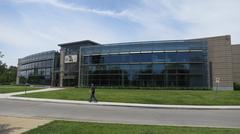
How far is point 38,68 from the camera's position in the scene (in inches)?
2354

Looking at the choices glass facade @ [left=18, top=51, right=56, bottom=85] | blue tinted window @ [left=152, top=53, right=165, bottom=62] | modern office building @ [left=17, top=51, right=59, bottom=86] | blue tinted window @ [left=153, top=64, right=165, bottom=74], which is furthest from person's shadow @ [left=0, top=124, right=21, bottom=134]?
glass facade @ [left=18, top=51, right=56, bottom=85]

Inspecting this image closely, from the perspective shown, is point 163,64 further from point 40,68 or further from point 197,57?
point 40,68

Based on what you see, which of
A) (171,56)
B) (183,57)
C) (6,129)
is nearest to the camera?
(6,129)

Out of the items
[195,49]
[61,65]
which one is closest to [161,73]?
[195,49]

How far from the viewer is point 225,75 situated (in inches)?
1529

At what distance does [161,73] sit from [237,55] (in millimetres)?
18403

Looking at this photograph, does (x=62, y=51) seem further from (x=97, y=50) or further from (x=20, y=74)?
(x=20, y=74)

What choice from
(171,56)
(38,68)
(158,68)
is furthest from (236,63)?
(38,68)

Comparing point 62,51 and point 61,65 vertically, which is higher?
point 62,51

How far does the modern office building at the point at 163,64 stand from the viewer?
39156 millimetres

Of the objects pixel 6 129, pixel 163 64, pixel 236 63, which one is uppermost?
pixel 236 63

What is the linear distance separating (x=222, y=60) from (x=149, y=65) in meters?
13.2

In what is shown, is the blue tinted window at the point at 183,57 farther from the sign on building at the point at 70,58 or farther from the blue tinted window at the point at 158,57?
the sign on building at the point at 70,58

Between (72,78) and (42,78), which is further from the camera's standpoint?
(42,78)
